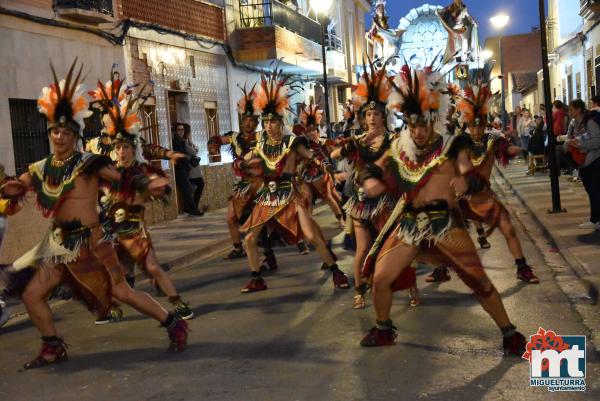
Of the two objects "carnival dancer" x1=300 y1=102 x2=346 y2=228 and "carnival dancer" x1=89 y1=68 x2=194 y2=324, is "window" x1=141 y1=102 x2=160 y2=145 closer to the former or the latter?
"carnival dancer" x1=300 y1=102 x2=346 y2=228

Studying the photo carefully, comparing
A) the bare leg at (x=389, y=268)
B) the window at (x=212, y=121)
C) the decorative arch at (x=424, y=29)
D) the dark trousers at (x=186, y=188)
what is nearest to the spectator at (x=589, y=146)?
the bare leg at (x=389, y=268)

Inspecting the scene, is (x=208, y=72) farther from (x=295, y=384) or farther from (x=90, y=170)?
(x=295, y=384)

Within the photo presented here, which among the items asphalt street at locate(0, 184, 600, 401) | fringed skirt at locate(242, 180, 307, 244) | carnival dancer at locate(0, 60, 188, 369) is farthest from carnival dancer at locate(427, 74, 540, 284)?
carnival dancer at locate(0, 60, 188, 369)

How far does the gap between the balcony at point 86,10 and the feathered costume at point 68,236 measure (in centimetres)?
906

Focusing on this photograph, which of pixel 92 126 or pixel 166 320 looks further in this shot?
pixel 92 126

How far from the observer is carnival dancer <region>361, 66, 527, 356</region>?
242 inches

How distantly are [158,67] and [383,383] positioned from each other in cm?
1469

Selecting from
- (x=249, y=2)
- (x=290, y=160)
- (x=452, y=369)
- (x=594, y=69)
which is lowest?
(x=452, y=369)

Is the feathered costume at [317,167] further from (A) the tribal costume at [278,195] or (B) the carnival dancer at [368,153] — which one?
(B) the carnival dancer at [368,153]

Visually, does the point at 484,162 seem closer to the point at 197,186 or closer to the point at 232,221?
the point at 232,221

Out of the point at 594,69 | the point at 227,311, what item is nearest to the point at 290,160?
the point at 227,311

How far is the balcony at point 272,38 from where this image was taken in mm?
23391

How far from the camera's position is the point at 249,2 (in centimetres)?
2522

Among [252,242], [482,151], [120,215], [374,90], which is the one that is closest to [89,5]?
[252,242]
